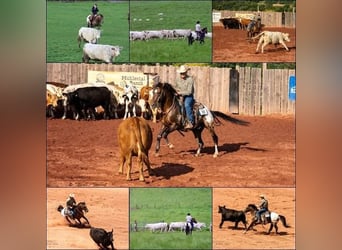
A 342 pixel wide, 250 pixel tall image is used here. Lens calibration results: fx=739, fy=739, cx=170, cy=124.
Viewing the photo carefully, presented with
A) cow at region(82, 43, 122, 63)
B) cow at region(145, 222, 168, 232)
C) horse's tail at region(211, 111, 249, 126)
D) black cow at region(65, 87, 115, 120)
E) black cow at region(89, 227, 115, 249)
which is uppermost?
cow at region(82, 43, 122, 63)

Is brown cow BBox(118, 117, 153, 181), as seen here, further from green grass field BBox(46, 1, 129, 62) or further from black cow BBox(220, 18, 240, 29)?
black cow BBox(220, 18, 240, 29)

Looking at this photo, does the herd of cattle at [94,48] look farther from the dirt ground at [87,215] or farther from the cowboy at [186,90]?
the dirt ground at [87,215]

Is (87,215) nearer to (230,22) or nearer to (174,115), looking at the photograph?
(174,115)

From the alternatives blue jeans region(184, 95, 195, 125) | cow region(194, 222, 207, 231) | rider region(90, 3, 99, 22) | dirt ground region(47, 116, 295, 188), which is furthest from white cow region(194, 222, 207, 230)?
rider region(90, 3, 99, 22)

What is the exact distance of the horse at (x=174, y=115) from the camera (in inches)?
212

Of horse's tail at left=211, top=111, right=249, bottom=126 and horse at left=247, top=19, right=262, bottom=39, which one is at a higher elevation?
horse at left=247, top=19, right=262, bottom=39

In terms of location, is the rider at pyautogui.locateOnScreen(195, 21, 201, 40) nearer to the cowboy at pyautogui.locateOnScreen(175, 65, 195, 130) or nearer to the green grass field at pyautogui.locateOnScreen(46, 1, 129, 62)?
the cowboy at pyautogui.locateOnScreen(175, 65, 195, 130)

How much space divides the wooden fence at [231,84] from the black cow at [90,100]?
92 millimetres

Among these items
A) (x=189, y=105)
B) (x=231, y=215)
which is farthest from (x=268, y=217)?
(x=189, y=105)

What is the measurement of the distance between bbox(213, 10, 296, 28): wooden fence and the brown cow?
94 centimetres

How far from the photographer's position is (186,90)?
5.38m

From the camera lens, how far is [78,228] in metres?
5.38

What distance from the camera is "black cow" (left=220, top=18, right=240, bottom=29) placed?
5.34 m

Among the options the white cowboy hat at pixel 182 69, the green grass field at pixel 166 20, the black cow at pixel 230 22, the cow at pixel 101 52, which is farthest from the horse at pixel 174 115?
the black cow at pixel 230 22
